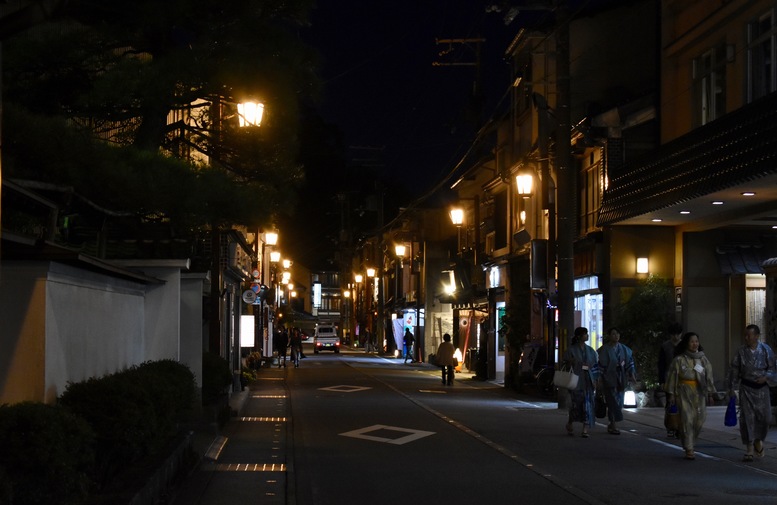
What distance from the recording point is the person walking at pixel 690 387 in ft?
50.8

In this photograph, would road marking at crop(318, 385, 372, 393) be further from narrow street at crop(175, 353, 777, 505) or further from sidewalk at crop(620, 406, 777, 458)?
sidewalk at crop(620, 406, 777, 458)

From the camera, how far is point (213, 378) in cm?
2162

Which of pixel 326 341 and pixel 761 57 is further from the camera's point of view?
pixel 326 341

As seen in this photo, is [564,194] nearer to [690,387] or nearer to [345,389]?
[690,387]

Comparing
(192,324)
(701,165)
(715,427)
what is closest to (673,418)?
(715,427)

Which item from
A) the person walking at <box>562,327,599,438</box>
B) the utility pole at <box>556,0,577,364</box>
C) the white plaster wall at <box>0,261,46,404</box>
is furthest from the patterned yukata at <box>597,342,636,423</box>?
the white plaster wall at <box>0,261,46,404</box>

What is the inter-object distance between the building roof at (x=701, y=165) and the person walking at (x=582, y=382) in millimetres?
3861

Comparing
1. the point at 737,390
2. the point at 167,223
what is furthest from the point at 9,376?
the point at 737,390

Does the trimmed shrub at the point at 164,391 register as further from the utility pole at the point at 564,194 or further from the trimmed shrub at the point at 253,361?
the trimmed shrub at the point at 253,361

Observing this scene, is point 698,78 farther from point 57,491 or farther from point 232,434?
point 57,491

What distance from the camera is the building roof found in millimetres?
17812

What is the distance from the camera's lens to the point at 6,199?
10164 mm

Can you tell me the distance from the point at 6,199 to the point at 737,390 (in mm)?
10959

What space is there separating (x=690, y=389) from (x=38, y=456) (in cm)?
1090
